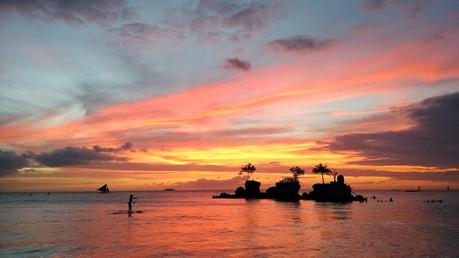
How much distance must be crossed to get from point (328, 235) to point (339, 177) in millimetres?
141910

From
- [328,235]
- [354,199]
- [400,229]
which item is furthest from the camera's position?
[354,199]

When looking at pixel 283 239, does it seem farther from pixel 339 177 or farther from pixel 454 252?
pixel 339 177

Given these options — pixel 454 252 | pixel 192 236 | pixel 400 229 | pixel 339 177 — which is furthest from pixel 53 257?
pixel 339 177

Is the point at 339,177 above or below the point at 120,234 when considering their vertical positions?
above

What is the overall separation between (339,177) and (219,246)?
156 metres

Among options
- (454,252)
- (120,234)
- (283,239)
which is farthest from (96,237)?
(454,252)

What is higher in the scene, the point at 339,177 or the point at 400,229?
Result: the point at 339,177

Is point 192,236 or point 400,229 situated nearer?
point 192,236

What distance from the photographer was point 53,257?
41750mm

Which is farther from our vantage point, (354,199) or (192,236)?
(354,199)

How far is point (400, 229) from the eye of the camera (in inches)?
2729

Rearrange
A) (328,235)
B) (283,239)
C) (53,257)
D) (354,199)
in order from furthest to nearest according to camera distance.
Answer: (354,199) < (328,235) < (283,239) < (53,257)

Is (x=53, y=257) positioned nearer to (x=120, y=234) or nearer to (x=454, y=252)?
(x=120, y=234)

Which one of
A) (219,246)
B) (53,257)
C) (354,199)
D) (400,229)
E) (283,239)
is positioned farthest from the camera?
(354,199)
